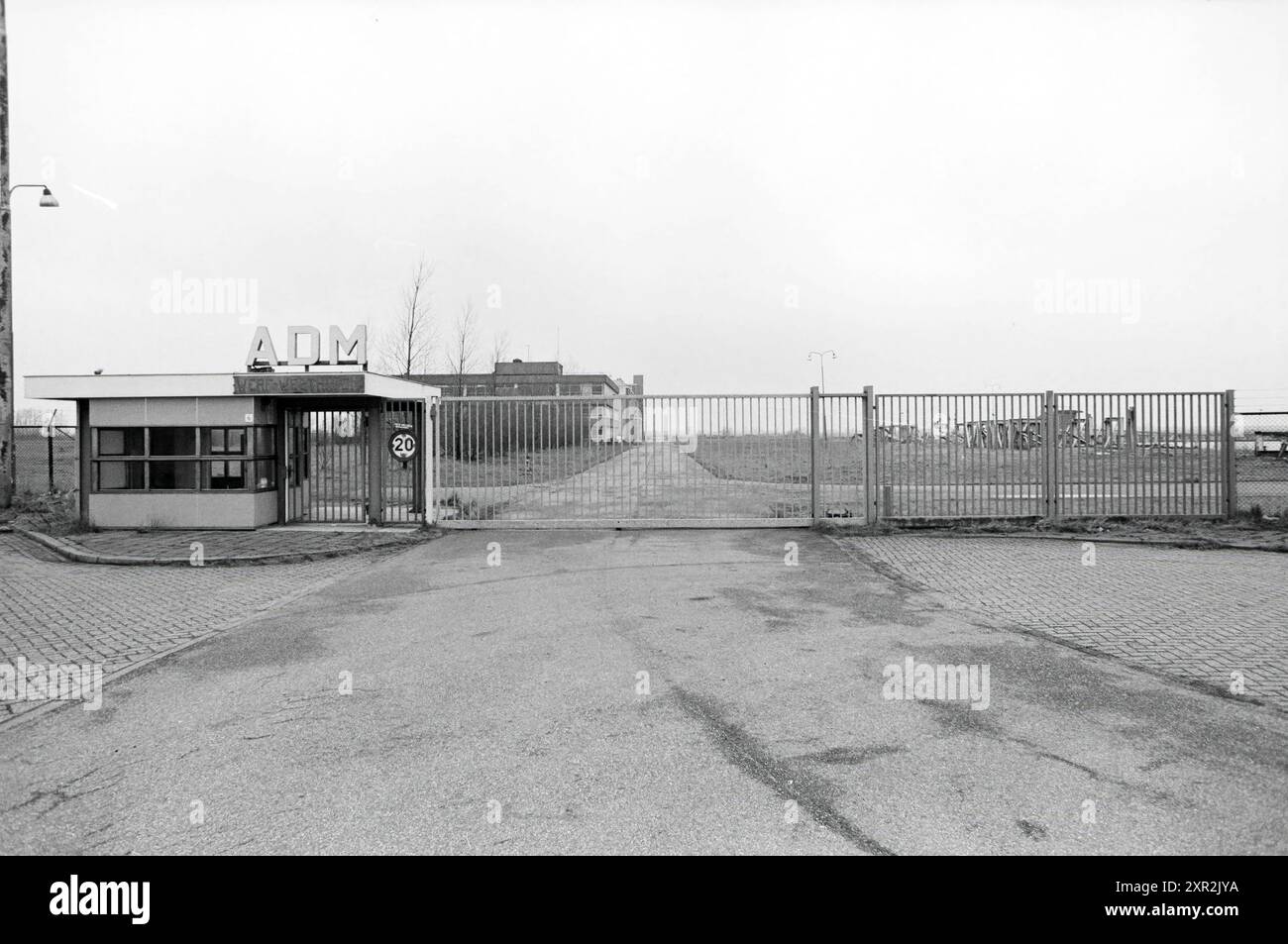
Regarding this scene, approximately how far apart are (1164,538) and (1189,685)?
8.86 metres

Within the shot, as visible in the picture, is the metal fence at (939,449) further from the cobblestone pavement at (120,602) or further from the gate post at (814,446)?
the cobblestone pavement at (120,602)

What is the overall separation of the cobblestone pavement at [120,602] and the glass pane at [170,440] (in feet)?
9.22

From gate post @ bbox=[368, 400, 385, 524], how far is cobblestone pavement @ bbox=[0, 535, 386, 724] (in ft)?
10.8

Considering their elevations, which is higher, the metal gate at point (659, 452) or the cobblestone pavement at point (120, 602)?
the metal gate at point (659, 452)

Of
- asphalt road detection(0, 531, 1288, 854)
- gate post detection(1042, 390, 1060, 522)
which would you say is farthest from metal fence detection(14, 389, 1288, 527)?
asphalt road detection(0, 531, 1288, 854)

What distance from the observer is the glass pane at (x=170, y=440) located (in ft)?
50.7

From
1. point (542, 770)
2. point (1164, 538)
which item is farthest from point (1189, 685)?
point (1164, 538)

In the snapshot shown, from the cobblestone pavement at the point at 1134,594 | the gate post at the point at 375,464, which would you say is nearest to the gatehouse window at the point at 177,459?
the gate post at the point at 375,464

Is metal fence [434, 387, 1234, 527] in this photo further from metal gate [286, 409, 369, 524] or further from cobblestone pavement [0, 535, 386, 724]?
cobblestone pavement [0, 535, 386, 724]

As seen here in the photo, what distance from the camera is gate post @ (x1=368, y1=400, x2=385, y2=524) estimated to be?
16.2 metres

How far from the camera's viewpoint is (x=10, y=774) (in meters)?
4.54

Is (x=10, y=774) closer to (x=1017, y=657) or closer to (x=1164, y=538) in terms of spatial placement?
(x=1017, y=657)

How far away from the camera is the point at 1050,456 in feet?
49.1
